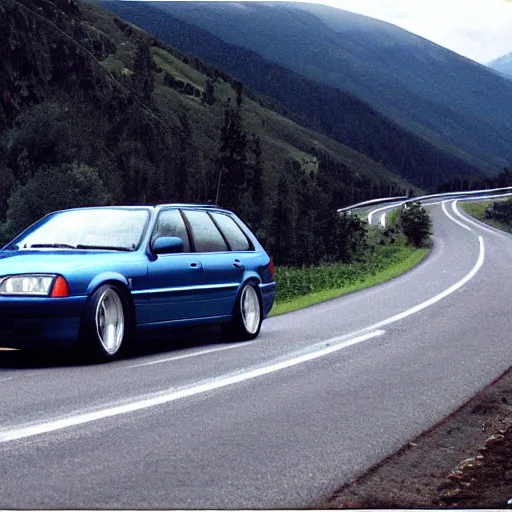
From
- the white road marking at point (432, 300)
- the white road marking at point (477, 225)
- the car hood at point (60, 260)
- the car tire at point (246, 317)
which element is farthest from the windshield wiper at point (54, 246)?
the white road marking at point (477, 225)

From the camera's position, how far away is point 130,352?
38.1ft

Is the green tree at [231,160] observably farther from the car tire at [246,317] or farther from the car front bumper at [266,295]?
the car tire at [246,317]

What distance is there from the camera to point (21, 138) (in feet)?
263

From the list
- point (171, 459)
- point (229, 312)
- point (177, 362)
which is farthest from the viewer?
point (229, 312)

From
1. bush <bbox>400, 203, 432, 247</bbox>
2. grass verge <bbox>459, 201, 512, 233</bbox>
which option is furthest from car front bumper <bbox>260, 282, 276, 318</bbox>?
grass verge <bbox>459, 201, 512, 233</bbox>

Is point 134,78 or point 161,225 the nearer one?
point 161,225

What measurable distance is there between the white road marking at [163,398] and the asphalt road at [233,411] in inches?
0.6

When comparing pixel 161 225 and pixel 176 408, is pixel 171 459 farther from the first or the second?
pixel 161 225

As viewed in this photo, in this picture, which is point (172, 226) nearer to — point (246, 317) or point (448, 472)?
point (246, 317)

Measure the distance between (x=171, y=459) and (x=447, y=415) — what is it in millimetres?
2484

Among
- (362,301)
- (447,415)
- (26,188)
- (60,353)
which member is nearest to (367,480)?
(447,415)

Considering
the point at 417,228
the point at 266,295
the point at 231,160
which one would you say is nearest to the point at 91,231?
the point at 266,295

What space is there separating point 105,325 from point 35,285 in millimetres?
785

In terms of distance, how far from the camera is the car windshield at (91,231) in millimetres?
11125
